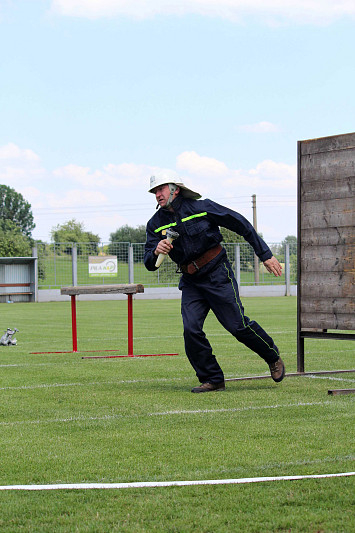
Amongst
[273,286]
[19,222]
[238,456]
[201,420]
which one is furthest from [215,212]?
[19,222]

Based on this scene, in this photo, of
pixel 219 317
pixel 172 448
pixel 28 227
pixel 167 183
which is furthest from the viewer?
pixel 28 227

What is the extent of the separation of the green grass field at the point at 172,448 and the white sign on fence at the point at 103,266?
41.8m

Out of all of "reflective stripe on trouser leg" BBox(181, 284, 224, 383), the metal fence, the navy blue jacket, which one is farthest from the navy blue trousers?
the metal fence

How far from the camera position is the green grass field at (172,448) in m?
3.51

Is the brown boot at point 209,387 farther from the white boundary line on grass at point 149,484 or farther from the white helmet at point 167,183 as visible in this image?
the white boundary line on grass at point 149,484

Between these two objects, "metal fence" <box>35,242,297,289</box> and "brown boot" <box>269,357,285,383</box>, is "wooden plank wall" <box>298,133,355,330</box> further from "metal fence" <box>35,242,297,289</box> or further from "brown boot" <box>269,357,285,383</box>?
"metal fence" <box>35,242,297,289</box>

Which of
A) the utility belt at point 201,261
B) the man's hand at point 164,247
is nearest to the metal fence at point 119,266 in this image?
the utility belt at point 201,261

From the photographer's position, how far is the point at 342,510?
3.54 m

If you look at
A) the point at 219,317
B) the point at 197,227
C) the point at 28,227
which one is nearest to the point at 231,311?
the point at 219,317

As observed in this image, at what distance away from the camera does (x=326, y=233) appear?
859cm

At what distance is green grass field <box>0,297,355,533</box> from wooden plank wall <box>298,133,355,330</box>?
2.46ft

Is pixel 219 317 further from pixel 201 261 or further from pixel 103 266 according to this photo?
pixel 103 266

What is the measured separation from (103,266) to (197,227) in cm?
4436

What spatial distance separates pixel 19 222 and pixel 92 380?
4374 inches
